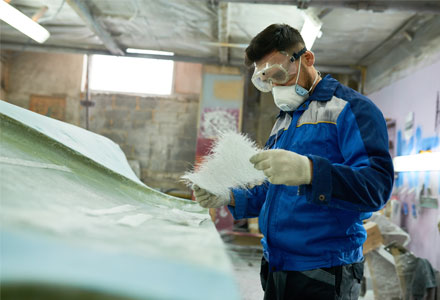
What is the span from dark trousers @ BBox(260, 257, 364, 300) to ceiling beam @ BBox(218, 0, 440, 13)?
8.11ft

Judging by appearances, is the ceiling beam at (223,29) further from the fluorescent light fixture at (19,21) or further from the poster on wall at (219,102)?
the fluorescent light fixture at (19,21)

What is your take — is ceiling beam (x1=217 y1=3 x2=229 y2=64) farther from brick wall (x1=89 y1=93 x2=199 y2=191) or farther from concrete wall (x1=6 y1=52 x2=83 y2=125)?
concrete wall (x1=6 y1=52 x2=83 y2=125)

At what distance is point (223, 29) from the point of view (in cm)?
420

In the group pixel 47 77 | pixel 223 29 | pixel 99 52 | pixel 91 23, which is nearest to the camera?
pixel 91 23

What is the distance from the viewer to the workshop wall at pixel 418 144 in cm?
336

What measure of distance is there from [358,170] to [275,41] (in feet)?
1.92

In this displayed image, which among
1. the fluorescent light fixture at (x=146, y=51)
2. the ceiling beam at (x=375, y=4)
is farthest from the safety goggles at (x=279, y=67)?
the fluorescent light fixture at (x=146, y=51)

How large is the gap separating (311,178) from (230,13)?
327cm

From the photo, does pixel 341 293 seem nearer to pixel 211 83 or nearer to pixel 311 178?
pixel 311 178

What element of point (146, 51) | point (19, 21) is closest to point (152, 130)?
point (146, 51)

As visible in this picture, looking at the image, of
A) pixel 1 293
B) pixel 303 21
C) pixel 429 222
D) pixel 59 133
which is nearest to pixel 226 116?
pixel 303 21

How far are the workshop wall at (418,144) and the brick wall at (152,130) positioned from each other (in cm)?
328

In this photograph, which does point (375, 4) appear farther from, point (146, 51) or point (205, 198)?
point (146, 51)

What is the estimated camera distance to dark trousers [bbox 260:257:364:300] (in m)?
1.14
